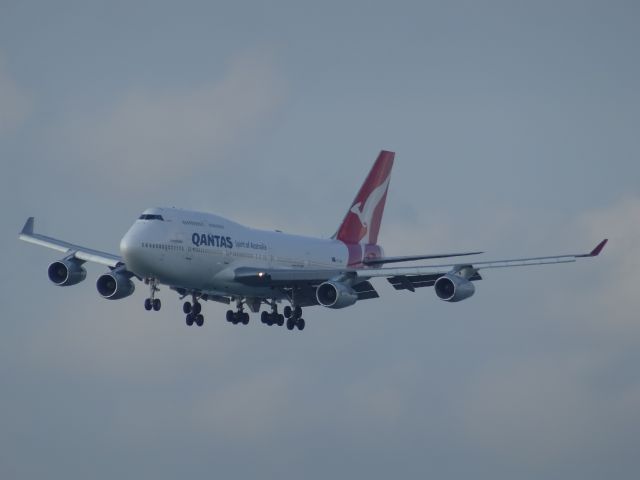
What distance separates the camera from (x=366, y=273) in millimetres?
103062

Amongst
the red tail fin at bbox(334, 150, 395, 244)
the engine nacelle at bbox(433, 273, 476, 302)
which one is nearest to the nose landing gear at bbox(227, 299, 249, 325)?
the red tail fin at bbox(334, 150, 395, 244)

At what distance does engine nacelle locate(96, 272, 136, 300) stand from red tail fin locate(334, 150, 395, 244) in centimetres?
1880

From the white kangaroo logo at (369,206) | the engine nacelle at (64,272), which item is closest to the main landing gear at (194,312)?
the engine nacelle at (64,272)

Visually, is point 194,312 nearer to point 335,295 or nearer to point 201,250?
point 201,250

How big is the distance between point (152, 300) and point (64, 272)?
1080 centimetres

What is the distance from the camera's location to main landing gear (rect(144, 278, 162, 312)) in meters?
98.9

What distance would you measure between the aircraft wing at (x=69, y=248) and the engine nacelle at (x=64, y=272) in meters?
0.71

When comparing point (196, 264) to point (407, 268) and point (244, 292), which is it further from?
point (407, 268)

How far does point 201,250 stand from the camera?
325 ft

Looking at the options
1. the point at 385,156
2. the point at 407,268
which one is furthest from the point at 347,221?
the point at 407,268

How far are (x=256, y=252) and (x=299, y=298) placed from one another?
18.5 ft

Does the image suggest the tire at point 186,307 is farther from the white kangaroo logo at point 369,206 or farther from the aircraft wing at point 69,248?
the white kangaroo logo at point 369,206

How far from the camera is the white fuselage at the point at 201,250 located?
9669 cm

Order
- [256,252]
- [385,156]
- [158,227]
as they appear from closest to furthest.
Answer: [158,227]
[256,252]
[385,156]
